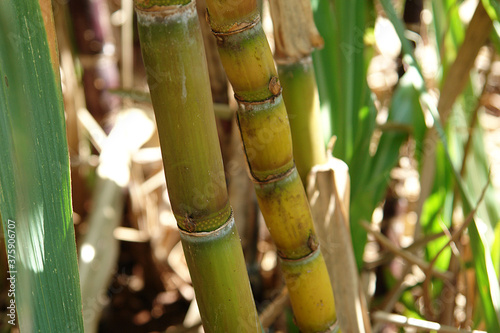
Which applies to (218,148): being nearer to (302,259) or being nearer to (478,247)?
(302,259)

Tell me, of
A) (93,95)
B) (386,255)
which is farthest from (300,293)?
(93,95)

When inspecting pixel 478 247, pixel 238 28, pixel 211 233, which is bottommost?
pixel 478 247

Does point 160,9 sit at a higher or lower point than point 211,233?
higher

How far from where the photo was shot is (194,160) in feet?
1.21

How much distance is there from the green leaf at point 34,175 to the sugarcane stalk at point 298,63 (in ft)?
0.79

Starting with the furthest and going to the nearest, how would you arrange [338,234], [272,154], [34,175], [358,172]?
[358,172]
[338,234]
[272,154]
[34,175]

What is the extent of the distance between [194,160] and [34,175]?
0.11 metres

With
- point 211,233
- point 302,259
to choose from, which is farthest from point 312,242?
point 211,233

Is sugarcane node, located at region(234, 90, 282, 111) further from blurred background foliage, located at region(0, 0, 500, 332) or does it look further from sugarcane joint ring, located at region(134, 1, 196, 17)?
blurred background foliage, located at region(0, 0, 500, 332)

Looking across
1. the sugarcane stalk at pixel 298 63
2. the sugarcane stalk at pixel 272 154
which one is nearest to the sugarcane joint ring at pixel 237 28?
the sugarcane stalk at pixel 272 154

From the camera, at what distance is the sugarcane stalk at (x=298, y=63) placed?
496mm

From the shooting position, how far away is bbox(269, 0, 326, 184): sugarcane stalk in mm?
496

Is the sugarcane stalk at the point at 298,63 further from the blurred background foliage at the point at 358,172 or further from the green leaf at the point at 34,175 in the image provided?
the green leaf at the point at 34,175

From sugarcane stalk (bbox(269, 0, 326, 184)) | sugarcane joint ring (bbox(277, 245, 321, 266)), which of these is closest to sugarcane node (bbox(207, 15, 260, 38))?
sugarcane stalk (bbox(269, 0, 326, 184))
